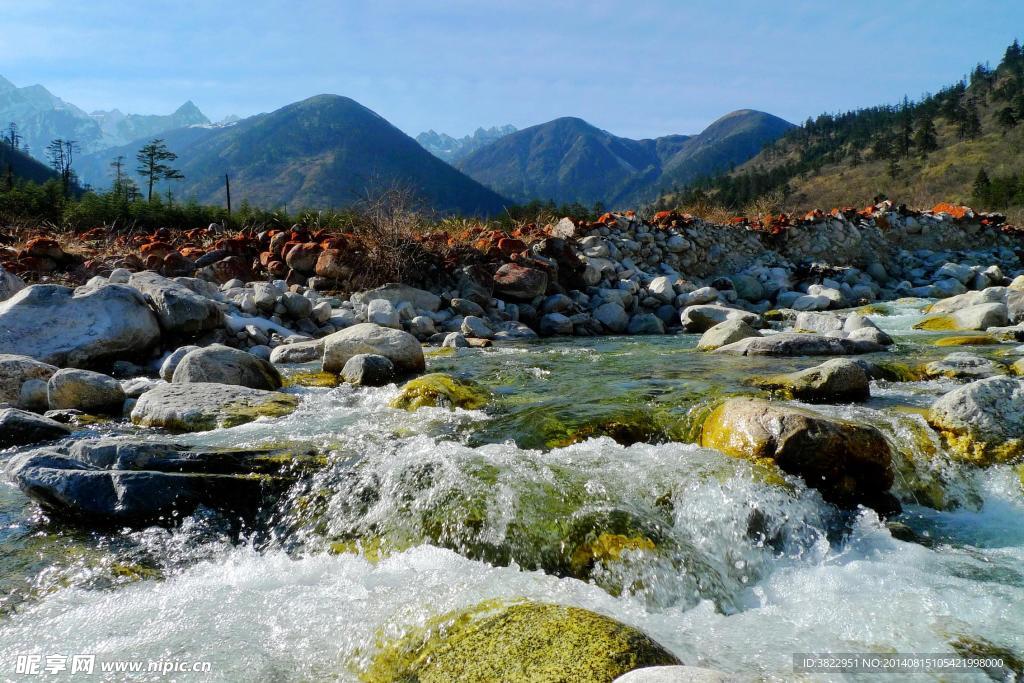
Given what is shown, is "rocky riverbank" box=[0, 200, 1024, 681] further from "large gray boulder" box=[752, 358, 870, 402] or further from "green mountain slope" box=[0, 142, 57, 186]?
"green mountain slope" box=[0, 142, 57, 186]

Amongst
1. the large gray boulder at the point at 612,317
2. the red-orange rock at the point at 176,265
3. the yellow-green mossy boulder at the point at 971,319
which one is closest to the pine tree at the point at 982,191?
the yellow-green mossy boulder at the point at 971,319

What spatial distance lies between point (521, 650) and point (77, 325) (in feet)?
24.1

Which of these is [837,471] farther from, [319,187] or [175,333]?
[319,187]

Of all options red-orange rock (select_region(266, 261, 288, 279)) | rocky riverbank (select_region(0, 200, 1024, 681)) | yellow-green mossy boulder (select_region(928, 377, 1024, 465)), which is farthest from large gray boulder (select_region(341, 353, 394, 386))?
red-orange rock (select_region(266, 261, 288, 279))

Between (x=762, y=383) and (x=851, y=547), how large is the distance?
104 inches

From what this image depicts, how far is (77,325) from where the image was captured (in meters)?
7.04

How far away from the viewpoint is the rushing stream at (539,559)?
2.34 meters

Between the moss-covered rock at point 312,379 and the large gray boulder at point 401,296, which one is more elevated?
the large gray boulder at point 401,296

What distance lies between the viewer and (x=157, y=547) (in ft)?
9.80

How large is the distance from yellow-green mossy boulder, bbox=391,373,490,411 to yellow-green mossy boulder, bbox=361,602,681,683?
3088 millimetres

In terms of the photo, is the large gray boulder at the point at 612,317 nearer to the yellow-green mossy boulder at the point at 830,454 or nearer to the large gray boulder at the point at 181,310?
the large gray boulder at the point at 181,310

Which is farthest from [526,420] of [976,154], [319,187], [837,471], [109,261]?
[319,187]

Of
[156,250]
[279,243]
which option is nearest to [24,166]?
[156,250]

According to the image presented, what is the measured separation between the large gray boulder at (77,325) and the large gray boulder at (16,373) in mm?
811
